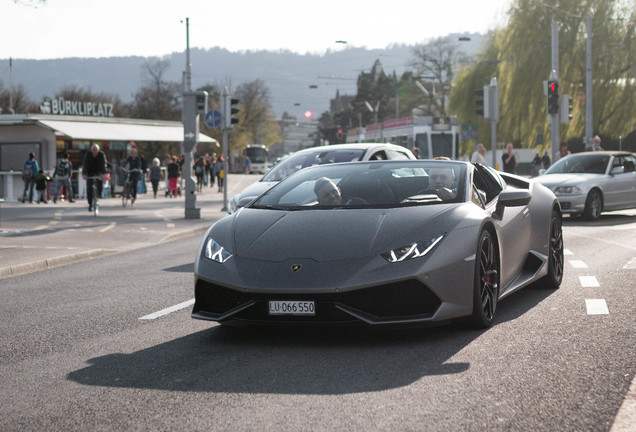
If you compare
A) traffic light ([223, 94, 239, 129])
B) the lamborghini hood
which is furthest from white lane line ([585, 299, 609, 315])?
traffic light ([223, 94, 239, 129])

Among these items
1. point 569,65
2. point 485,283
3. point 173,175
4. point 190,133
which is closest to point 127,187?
point 190,133

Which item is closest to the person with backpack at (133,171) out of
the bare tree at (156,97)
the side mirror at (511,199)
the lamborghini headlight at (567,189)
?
the lamborghini headlight at (567,189)

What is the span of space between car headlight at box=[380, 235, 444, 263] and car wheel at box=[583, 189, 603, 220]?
1475 cm

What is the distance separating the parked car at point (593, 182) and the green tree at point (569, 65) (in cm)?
→ 2015

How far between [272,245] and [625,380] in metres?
2.43

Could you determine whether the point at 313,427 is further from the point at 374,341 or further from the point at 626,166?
the point at 626,166

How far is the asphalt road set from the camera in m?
4.47

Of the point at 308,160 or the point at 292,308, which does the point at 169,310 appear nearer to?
the point at 292,308

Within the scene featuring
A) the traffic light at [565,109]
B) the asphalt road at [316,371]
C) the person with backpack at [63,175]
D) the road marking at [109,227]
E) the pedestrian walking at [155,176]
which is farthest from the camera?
the pedestrian walking at [155,176]

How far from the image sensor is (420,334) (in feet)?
22.0

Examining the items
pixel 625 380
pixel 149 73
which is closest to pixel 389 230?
pixel 625 380

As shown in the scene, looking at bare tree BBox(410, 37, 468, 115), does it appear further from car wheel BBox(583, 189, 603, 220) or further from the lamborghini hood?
the lamborghini hood

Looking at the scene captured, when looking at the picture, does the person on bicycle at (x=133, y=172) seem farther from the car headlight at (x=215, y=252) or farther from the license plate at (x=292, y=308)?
the license plate at (x=292, y=308)

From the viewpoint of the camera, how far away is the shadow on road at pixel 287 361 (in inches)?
205
